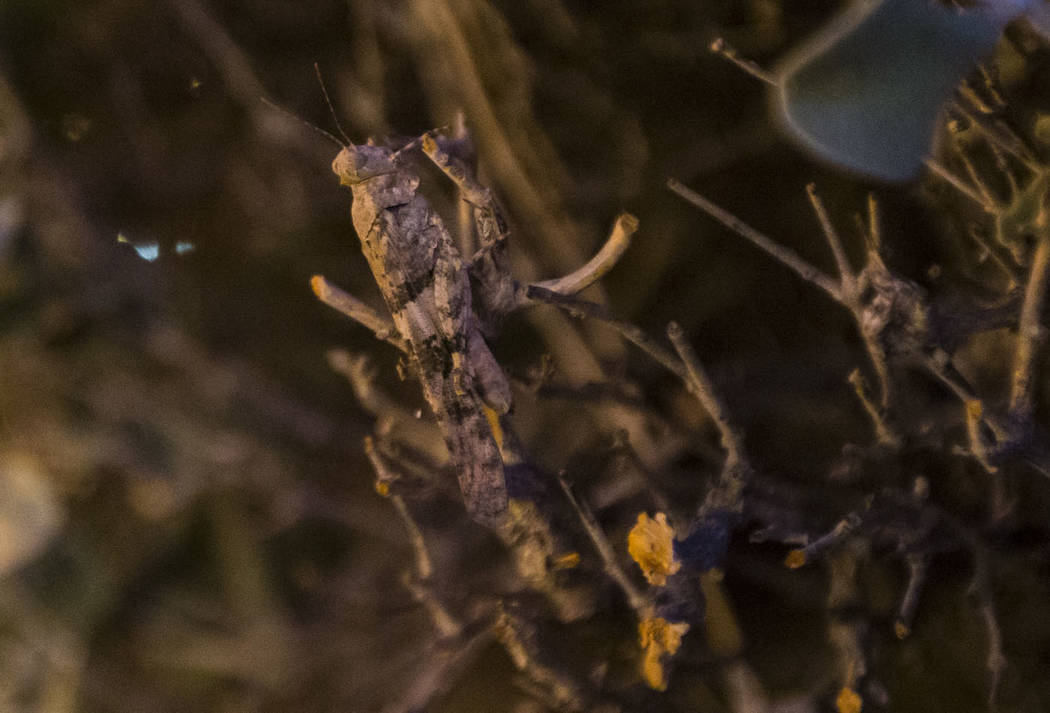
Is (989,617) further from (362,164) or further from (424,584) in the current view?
(362,164)

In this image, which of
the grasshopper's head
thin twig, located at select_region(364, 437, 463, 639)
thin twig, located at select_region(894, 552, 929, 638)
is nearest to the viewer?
the grasshopper's head

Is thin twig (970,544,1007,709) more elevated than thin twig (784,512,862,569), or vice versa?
thin twig (784,512,862,569)

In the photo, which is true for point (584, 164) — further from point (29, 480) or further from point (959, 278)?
point (29, 480)

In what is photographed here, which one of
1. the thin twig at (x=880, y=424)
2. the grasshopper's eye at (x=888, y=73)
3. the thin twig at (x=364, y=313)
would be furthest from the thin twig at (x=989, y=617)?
the thin twig at (x=364, y=313)

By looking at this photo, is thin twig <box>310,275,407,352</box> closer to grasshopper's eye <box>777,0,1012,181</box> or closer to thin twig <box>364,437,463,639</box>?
thin twig <box>364,437,463,639</box>

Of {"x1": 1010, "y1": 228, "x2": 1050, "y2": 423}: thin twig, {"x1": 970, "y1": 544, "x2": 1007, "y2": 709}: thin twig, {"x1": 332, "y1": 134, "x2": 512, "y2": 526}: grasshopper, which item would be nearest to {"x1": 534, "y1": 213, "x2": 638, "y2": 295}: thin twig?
{"x1": 332, "y1": 134, "x2": 512, "y2": 526}: grasshopper

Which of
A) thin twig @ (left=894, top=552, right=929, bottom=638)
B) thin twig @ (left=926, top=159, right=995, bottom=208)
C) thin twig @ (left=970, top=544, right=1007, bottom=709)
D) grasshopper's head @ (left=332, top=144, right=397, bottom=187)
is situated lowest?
thin twig @ (left=970, top=544, right=1007, bottom=709)

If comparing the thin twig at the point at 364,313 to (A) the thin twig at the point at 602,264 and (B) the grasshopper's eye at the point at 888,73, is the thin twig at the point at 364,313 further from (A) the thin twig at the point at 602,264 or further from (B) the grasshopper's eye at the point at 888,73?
(B) the grasshopper's eye at the point at 888,73
